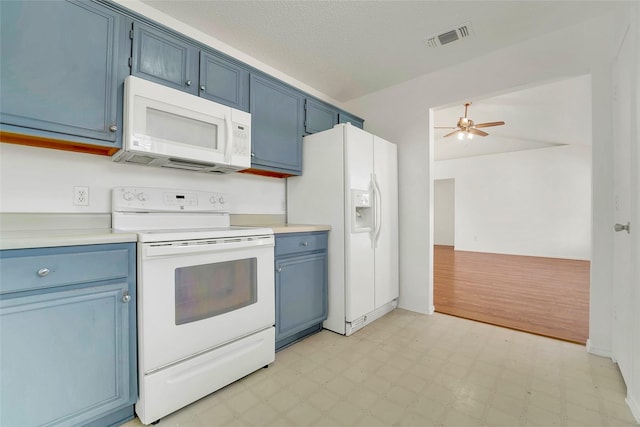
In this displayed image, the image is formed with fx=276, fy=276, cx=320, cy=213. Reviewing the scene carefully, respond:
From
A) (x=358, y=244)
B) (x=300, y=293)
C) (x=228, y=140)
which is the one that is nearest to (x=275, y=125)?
(x=228, y=140)

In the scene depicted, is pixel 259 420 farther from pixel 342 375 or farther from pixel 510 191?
pixel 510 191

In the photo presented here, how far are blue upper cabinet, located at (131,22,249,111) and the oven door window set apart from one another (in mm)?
1200

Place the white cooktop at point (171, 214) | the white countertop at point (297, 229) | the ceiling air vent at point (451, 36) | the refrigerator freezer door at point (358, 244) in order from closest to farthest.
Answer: the white cooktop at point (171, 214) → the white countertop at point (297, 229) → the ceiling air vent at point (451, 36) → the refrigerator freezer door at point (358, 244)

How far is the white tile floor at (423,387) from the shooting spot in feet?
4.68

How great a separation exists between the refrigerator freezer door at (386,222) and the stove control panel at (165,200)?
1466 millimetres

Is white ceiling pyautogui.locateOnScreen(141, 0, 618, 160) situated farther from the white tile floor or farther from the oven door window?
the white tile floor

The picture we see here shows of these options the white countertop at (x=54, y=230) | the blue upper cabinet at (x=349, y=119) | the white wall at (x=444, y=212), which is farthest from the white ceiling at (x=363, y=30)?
the white wall at (x=444, y=212)

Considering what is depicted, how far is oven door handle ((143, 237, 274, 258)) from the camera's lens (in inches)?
53.9

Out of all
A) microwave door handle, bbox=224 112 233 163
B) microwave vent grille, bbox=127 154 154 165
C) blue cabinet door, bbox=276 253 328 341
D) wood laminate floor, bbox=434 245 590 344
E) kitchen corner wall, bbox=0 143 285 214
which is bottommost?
wood laminate floor, bbox=434 245 590 344

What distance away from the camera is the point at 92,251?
1.24 m

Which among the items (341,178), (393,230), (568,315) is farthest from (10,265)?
(568,315)

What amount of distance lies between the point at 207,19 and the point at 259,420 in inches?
107

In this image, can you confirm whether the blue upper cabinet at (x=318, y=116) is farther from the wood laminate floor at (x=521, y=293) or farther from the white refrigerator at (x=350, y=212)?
the wood laminate floor at (x=521, y=293)

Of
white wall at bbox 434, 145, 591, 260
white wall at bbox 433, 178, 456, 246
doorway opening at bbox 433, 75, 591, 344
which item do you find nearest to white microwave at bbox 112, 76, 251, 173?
doorway opening at bbox 433, 75, 591, 344
